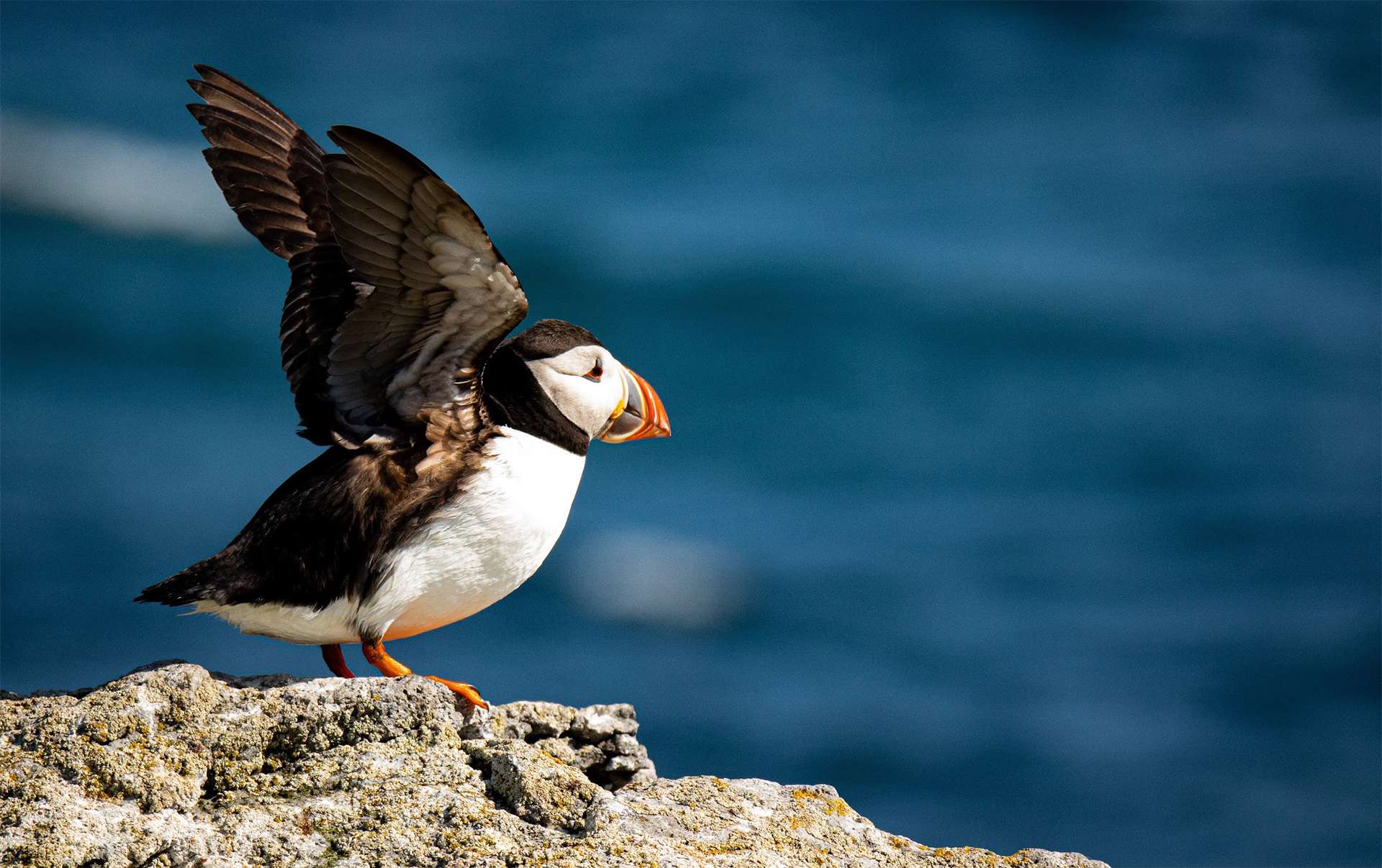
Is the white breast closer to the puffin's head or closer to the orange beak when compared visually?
the puffin's head


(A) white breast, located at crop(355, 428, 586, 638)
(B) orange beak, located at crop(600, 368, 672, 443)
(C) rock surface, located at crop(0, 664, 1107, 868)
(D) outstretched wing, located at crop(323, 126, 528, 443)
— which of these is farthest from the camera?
(B) orange beak, located at crop(600, 368, 672, 443)

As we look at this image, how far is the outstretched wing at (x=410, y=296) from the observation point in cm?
435

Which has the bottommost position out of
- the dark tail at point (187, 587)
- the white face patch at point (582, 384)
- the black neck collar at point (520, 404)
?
the dark tail at point (187, 587)

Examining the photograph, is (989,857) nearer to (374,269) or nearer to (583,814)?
(583,814)

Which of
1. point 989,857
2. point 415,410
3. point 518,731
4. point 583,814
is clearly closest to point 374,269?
point 415,410

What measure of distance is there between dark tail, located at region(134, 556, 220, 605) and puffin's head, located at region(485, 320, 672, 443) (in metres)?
1.20

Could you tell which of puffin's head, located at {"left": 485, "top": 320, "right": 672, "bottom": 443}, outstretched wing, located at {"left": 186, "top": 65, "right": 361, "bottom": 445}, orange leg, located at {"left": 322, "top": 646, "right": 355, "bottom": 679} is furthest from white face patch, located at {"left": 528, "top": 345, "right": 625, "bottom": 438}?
orange leg, located at {"left": 322, "top": 646, "right": 355, "bottom": 679}

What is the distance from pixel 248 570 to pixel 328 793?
1.41m

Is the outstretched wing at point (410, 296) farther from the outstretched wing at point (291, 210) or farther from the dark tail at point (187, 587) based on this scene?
the dark tail at point (187, 587)

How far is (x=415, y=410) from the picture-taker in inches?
191

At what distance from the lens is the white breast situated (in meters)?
4.59

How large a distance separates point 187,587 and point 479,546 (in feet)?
3.23

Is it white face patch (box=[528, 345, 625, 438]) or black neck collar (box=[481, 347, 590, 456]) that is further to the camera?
white face patch (box=[528, 345, 625, 438])

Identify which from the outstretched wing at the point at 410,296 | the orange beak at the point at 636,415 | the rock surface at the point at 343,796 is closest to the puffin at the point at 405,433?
the outstretched wing at the point at 410,296
